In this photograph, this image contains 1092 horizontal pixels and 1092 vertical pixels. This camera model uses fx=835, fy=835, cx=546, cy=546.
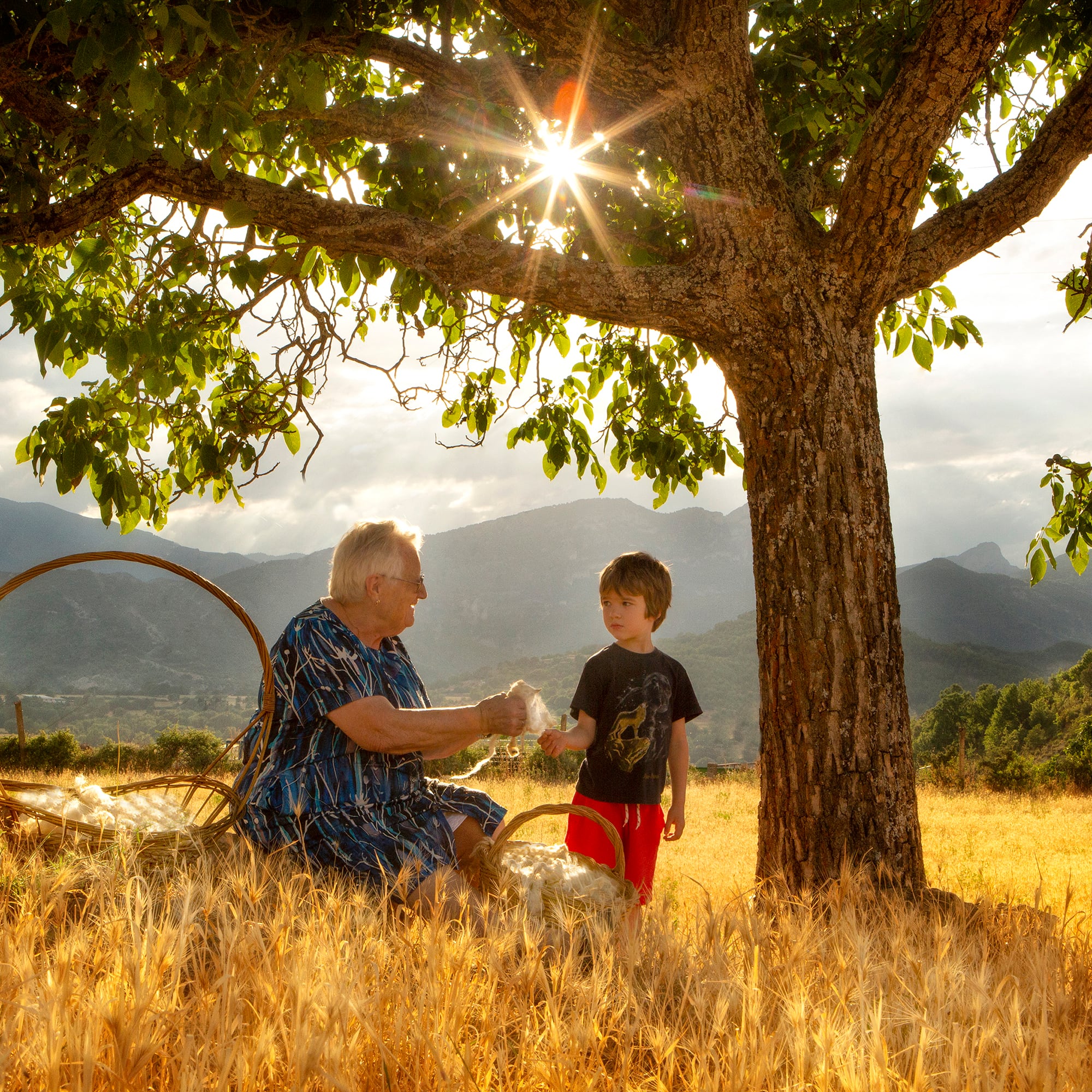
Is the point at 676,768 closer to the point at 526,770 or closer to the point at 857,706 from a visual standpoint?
the point at 857,706

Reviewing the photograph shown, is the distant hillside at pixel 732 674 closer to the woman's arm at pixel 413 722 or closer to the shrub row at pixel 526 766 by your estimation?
the shrub row at pixel 526 766

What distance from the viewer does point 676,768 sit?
15.6 feet

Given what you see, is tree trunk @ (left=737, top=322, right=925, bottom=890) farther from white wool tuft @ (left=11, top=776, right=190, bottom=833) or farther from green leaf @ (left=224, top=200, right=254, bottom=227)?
white wool tuft @ (left=11, top=776, right=190, bottom=833)

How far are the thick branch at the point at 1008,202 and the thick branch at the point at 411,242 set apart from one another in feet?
4.43

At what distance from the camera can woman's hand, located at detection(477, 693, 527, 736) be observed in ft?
10.8

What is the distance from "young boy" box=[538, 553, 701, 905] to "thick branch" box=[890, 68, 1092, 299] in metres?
2.19

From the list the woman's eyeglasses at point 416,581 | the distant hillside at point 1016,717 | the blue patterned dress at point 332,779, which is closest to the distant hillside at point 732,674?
the distant hillside at point 1016,717

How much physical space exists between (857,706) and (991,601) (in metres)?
200

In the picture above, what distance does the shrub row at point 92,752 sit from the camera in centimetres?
2577

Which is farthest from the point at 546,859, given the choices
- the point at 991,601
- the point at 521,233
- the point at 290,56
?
the point at 991,601

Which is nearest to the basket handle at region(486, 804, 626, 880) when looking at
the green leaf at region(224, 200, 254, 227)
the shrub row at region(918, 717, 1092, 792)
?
the green leaf at region(224, 200, 254, 227)

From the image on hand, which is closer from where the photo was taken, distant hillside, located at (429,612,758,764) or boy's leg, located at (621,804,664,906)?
boy's leg, located at (621,804,664,906)

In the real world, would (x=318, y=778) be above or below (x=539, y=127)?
below

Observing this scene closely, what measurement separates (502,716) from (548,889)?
721 mm
